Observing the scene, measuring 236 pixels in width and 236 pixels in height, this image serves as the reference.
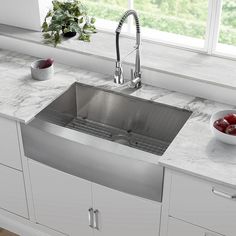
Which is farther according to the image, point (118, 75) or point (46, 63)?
point (46, 63)

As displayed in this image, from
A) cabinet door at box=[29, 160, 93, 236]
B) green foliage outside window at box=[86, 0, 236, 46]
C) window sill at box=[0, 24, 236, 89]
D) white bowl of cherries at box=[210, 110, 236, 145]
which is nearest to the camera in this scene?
white bowl of cherries at box=[210, 110, 236, 145]

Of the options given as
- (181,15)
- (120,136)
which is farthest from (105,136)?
(181,15)

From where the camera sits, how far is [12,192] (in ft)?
8.33

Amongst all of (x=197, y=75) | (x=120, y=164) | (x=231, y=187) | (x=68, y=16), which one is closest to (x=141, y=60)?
(x=197, y=75)

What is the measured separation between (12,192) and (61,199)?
353 mm

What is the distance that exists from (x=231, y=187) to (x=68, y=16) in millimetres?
1402

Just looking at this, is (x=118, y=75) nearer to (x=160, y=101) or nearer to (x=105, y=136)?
(x=160, y=101)

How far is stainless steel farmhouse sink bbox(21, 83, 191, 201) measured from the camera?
6.60 feet

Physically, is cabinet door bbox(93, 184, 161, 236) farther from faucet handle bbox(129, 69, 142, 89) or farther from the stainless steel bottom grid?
faucet handle bbox(129, 69, 142, 89)

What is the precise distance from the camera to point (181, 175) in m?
1.92

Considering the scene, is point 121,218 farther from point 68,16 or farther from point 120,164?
point 68,16

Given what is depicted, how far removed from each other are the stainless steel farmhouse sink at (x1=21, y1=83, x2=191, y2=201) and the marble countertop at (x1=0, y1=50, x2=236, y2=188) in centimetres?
4

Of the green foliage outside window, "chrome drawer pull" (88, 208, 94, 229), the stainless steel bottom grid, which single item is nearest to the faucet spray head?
the stainless steel bottom grid

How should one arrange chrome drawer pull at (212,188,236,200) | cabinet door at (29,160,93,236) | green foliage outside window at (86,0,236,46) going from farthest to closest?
green foliage outside window at (86,0,236,46) < cabinet door at (29,160,93,236) < chrome drawer pull at (212,188,236,200)
